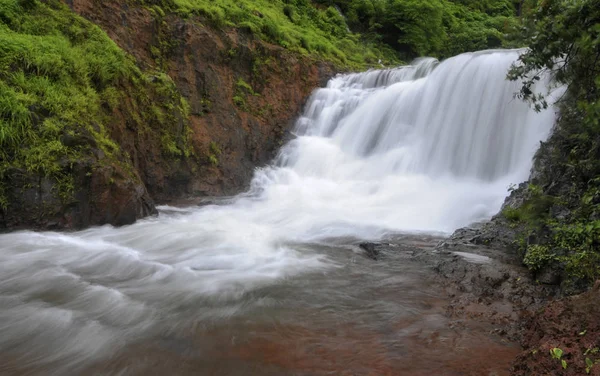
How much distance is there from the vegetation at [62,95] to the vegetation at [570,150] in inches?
255

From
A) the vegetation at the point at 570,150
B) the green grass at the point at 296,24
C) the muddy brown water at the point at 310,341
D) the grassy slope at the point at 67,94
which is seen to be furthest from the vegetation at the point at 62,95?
the vegetation at the point at 570,150

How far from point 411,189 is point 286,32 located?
310 inches

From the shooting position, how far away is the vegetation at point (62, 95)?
630 cm

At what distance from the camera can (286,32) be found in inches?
585

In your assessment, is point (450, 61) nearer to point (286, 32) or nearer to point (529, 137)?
point (529, 137)

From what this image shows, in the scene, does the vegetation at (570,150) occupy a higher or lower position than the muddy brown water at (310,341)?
higher

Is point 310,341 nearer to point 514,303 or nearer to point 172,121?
point 514,303

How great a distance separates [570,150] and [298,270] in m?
3.77

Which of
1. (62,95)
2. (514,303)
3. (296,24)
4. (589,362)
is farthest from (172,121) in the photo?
(296,24)

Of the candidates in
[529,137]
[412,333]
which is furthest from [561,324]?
[529,137]

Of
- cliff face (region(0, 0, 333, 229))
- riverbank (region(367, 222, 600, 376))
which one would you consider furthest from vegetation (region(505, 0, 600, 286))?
cliff face (region(0, 0, 333, 229))

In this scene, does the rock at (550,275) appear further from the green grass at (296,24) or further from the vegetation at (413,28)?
the vegetation at (413,28)

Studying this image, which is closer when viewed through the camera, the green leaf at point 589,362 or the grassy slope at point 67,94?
the green leaf at point 589,362

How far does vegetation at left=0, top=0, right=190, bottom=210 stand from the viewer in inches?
248
